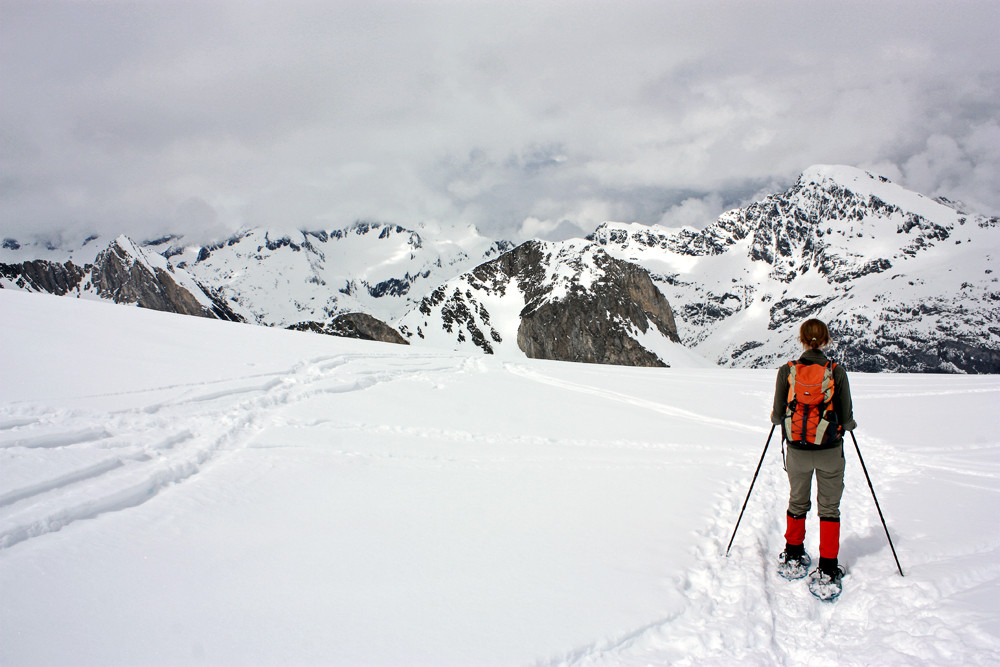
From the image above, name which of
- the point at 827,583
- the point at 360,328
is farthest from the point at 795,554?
the point at 360,328

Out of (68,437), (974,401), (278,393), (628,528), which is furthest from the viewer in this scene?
(974,401)

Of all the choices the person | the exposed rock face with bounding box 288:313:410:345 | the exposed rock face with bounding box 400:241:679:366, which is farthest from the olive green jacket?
the exposed rock face with bounding box 400:241:679:366

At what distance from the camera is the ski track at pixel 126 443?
536 centimetres

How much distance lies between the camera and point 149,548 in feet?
15.8

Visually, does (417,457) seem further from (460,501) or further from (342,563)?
(342,563)

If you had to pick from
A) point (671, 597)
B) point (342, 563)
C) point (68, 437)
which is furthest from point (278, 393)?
point (671, 597)

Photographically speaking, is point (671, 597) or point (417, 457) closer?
point (671, 597)

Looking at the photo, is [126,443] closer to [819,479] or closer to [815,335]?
[819,479]

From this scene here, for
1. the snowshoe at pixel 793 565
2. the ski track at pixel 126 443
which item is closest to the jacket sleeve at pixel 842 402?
the snowshoe at pixel 793 565

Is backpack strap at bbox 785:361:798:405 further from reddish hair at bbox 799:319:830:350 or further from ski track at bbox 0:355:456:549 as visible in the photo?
ski track at bbox 0:355:456:549

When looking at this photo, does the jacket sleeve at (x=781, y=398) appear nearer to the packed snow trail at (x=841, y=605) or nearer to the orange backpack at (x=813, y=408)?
the orange backpack at (x=813, y=408)

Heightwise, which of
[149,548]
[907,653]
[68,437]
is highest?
[68,437]

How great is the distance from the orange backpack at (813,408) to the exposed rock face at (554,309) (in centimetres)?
14368

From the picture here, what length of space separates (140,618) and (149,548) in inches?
49.2
